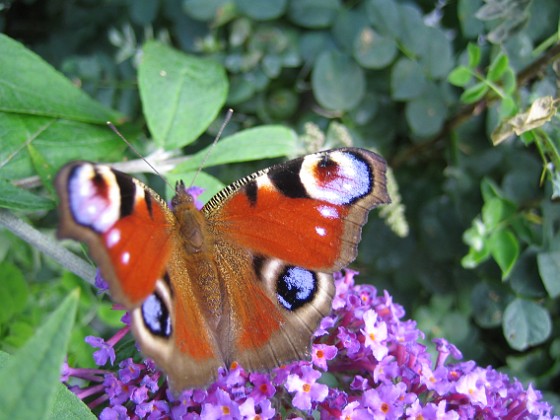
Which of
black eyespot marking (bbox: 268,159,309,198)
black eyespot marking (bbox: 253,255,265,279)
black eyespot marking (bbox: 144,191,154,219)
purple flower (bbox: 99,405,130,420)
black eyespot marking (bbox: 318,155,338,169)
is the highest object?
black eyespot marking (bbox: 318,155,338,169)

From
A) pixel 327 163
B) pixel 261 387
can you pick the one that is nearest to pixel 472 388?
pixel 261 387

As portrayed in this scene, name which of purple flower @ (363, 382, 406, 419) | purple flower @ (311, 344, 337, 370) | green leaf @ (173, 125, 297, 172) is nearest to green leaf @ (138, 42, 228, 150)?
green leaf @ (173, 125, 297, 172)

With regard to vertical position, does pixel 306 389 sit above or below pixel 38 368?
below

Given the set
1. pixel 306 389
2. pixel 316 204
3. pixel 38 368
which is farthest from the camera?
pixel 316 204

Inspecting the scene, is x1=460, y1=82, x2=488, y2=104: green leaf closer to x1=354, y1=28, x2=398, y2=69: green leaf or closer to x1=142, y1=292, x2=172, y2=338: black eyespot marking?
x1=354, y1=28, x2=398, y2=69: green leaf

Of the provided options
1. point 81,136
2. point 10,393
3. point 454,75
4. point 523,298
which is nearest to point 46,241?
point 81,136

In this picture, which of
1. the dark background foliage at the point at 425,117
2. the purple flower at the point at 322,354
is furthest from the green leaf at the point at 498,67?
the purple flower at the point at 322,354

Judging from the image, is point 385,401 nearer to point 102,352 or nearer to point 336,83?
point 102,352

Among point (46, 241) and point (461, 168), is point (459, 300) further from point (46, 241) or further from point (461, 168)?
point (46, 241)
